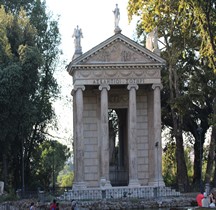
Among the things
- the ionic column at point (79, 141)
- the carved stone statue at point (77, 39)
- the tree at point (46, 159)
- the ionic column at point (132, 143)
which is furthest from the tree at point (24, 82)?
the ionic column at point (132, 143)

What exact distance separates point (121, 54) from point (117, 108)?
18.4 feet

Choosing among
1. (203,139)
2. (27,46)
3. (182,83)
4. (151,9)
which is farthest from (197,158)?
(151,9)

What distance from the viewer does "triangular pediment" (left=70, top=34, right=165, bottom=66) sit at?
48.3m

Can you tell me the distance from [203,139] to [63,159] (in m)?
19.2

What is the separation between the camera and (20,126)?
5172cm

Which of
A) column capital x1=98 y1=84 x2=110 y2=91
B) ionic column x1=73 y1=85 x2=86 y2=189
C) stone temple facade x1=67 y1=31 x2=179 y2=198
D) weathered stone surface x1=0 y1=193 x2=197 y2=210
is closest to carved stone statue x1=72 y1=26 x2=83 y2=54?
stone temple facade x1=67 y1=31 x2=179 y2=198

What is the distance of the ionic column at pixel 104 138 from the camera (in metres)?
47.0

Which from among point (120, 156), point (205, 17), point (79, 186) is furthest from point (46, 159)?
point (205, 17)

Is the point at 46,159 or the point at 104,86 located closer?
the point at 104,86

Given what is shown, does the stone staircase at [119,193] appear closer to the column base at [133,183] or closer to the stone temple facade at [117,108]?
the stone temple facade at [117,108]

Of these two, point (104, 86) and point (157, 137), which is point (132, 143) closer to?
point (157, 137)

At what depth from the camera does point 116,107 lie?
168 ft

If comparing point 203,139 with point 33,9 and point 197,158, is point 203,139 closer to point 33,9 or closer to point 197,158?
point 197,158

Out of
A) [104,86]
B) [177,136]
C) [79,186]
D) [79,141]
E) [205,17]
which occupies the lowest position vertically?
[79,186]
